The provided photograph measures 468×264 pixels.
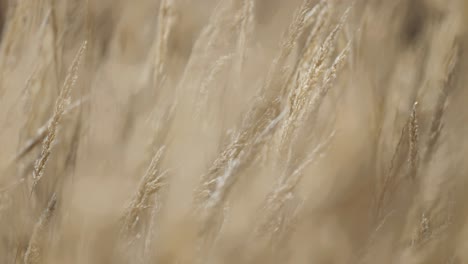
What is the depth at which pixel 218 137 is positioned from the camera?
3.05 ft

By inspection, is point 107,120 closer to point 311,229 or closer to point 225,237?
point 225,237

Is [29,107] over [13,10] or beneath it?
beneath

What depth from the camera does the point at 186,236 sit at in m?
0.94

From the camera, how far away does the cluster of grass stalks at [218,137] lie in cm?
91

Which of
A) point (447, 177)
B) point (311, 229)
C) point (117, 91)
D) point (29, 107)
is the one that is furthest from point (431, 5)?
point (29, 107)

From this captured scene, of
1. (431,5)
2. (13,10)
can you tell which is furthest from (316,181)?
(13,10)

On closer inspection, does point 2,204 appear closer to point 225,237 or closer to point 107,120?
point 107,120

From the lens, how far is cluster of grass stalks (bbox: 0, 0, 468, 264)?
0.91m

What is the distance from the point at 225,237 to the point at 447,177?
1.36ft

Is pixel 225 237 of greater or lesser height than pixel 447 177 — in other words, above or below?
above

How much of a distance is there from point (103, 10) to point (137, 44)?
0.08 m

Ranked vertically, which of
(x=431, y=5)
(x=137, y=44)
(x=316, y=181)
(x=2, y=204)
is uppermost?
(x=137, y=44)

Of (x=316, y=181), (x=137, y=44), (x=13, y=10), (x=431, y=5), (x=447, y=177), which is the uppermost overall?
(x=13, y=10)

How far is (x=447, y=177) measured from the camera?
→ 961 mm
